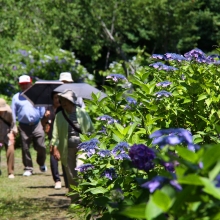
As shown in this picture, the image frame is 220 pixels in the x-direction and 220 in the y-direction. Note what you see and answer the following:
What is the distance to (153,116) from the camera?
544cm

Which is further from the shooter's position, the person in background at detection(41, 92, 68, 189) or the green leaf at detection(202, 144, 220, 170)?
the person in background at detection(41, 92, 68, 189)

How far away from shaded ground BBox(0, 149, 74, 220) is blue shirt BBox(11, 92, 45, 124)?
3.48ft

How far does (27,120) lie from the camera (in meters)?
12.5

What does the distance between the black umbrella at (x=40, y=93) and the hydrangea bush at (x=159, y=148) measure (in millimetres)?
5843

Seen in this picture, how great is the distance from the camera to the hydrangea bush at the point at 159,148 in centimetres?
234

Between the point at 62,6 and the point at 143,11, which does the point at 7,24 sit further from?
the point at 143,11

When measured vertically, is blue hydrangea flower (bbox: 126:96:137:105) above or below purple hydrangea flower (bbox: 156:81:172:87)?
below

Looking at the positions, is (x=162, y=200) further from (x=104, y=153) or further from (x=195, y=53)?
(x=195, y=53)

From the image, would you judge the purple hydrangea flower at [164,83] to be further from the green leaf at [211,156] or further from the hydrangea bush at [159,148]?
the green leaf at [211,156]

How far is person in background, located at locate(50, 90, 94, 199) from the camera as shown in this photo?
826 cm

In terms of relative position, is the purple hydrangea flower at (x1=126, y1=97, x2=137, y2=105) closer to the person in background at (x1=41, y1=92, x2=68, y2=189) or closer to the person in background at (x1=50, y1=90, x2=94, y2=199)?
the person in background at (x1=50, y1=90, x2=94, y2=199)

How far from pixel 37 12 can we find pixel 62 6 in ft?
8.27

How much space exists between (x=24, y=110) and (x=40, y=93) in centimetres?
43

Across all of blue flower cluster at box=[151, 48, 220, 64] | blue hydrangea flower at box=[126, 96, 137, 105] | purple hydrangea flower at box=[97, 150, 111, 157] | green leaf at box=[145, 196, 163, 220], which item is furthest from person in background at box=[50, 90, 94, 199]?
green leaf at box=[145, 196, 163, 220]
